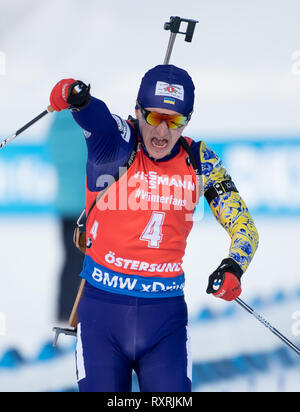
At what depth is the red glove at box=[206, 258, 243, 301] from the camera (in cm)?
289

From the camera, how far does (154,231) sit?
120 inches

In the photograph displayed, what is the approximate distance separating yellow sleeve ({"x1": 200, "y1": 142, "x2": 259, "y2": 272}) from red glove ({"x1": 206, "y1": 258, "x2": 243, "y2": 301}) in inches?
6.4

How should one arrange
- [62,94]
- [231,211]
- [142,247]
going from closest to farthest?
[62,94], [142,247], [231,211]

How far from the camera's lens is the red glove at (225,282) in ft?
9.47

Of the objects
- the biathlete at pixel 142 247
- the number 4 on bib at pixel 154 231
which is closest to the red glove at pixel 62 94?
the biathlete at pixel 142 247

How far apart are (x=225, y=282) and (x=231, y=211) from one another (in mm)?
435

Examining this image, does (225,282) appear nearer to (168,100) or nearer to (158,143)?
(158,143)

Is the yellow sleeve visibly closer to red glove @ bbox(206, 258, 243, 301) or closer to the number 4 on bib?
red glove @ bbox(206, 258, 243, 301)

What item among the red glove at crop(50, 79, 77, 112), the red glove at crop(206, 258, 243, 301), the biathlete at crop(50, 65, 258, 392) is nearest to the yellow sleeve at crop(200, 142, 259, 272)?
the biathlete at crop(50, 65, 258, 392)

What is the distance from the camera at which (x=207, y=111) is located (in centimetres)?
632

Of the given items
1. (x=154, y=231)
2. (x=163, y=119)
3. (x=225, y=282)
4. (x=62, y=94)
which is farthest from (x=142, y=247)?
(x=62, y=94)

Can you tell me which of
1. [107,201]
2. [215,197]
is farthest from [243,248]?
[107,201]

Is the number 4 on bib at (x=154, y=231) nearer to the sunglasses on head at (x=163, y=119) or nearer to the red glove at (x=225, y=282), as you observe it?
the red glove at (x=225, y=282)
